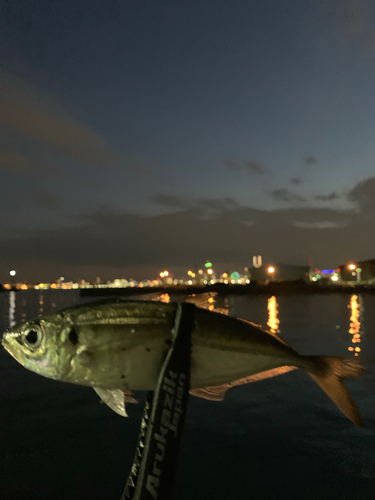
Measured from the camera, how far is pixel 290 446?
20.1 ft

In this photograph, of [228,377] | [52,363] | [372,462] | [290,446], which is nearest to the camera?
[52,363]

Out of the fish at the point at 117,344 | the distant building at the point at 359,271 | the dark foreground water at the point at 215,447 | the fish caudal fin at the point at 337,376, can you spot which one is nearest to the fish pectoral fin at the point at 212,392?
the fish at the point at 117,344

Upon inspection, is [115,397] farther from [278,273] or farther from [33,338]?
[278,273]

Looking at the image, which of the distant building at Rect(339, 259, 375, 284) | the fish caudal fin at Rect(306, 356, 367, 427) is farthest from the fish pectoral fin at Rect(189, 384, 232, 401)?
the distant building at Rect(339, 259, 375, 284)

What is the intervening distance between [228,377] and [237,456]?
17.7 ft

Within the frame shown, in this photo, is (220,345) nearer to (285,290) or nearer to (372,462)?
(372,462)

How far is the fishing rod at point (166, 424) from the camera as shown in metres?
1.17

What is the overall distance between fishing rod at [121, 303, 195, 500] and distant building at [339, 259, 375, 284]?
12469 cm

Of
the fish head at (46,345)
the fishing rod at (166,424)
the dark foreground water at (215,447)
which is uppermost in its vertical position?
the fish head at (46,345)

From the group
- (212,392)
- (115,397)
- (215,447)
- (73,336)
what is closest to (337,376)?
(212,392)

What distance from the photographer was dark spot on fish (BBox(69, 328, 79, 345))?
1.20m

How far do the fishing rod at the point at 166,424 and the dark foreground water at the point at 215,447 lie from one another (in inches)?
174

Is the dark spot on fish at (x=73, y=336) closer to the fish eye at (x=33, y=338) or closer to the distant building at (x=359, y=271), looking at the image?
the fish eye at (x=33, y=338)

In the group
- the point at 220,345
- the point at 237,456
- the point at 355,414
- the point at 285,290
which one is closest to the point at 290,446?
the point at 237,456
